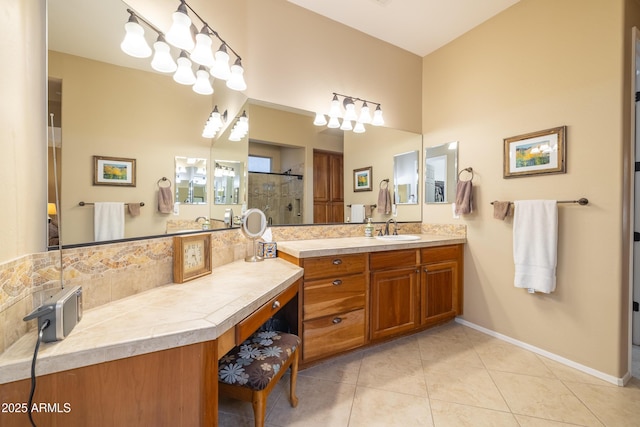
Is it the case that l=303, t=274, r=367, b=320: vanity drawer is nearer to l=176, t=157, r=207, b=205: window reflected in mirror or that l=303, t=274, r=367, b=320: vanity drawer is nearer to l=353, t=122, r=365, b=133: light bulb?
l=176, t=157, r=207, b=205: window reflected in mirror

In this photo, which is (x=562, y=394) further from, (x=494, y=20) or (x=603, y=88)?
(x=494, y=20)

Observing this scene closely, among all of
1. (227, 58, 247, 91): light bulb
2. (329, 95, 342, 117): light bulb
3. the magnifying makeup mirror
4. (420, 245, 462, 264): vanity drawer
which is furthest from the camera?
(329, 95, 342, 117): light bulb

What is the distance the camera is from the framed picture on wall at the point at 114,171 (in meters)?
1.03

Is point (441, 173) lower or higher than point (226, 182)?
higher

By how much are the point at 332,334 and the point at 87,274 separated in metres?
1.42

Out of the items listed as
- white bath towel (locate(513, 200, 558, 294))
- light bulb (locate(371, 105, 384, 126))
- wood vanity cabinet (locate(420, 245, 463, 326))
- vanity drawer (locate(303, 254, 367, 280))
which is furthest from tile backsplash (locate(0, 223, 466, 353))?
white bath towel (locate(513, 200, 558, 294))

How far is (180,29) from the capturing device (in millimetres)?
1304

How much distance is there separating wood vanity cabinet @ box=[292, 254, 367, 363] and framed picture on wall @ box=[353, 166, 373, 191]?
917 mm

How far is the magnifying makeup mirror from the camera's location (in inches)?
72.4

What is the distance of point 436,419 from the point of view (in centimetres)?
140

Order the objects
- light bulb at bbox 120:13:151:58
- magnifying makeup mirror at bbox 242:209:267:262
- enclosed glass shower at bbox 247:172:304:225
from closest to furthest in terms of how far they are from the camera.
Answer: light bulb at bbox 120:13:151:58
magnifying makeup mirror at bbox 242:209:267:262
enclosed glass shower at bbox 247:172:304:225

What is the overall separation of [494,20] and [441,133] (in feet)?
3.36

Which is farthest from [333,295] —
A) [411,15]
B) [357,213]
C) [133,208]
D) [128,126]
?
[411,15]

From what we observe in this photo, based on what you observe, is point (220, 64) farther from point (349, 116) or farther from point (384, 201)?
point (384, 201)
